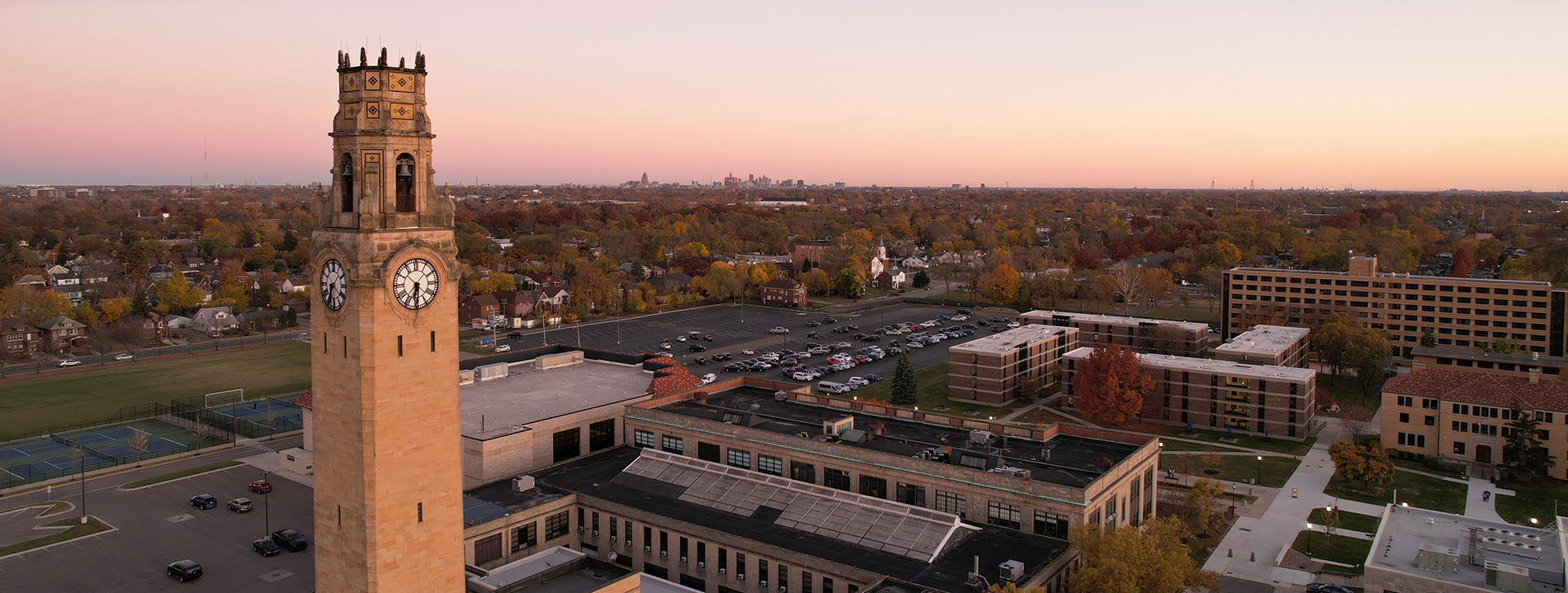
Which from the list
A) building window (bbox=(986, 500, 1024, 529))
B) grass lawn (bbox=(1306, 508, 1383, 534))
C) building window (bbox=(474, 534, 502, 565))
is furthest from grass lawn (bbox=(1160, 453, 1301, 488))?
building window (bbox=(474, 534, 502, 565))

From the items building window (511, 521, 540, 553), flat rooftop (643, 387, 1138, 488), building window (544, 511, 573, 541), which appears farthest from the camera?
building window (544, 511, 573, 541)

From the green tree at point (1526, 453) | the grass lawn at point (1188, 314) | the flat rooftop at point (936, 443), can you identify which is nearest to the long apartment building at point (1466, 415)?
the green tree at point (1526, 453)

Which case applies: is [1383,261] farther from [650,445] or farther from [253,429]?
[253,429]

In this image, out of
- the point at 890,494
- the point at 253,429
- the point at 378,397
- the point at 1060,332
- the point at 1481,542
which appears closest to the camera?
the point at 378,397

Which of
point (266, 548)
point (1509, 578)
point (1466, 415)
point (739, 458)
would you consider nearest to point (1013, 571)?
point (739, 458)

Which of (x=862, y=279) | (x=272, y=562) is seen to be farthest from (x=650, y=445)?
(x=862, y=279)

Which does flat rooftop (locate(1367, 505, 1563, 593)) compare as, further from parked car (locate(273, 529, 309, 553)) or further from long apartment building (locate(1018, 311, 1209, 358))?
long apartment building (locate(1018, 311, 1209, 358))
